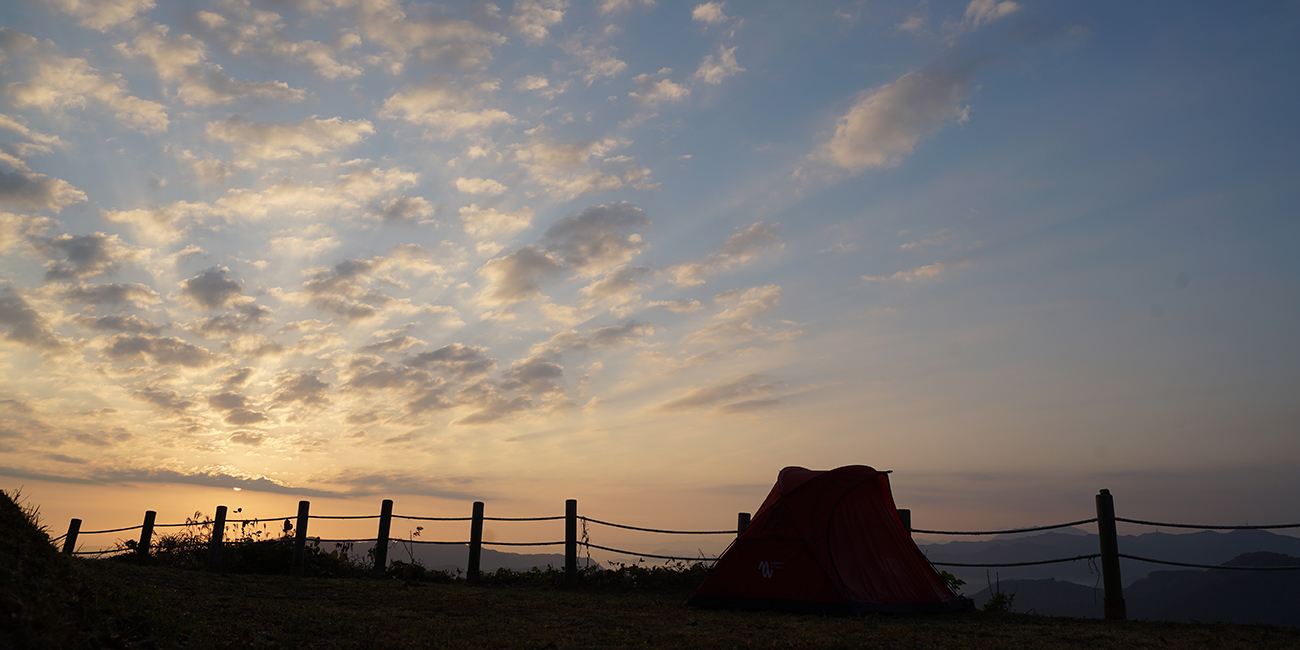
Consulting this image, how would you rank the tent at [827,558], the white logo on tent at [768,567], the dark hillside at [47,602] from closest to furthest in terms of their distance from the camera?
the dark hillside at [47,602]
the tent at [827,558]
the white logo on tent at [768,567]

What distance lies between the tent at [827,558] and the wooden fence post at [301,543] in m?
9.79

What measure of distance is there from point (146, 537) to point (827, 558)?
17.4m

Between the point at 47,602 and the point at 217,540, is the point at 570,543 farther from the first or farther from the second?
the point at 47,602

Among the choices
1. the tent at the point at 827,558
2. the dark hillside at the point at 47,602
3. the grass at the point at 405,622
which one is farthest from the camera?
the tent at the point at 827,558

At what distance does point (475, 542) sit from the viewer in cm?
1594

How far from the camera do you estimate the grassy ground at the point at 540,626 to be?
280 inches

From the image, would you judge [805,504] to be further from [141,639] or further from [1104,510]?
[141,639]

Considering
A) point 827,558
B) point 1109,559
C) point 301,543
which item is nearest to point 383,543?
point 301,543

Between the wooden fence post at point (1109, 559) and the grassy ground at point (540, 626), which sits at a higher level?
the wooden fence post at point (1109, 559)

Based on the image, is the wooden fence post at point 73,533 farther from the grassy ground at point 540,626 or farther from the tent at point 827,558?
the tent at point 827,558

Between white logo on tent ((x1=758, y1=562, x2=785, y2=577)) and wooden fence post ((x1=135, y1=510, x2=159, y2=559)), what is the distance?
52.9 feet

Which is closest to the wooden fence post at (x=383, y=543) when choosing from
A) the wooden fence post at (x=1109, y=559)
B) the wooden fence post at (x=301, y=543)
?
the wooden fence post at (x=301, y=543)

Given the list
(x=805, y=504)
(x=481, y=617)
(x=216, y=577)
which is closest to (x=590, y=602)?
(x=481, y=617)

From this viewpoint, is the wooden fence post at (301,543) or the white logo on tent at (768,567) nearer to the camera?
the white logo on tent at (768,567)
